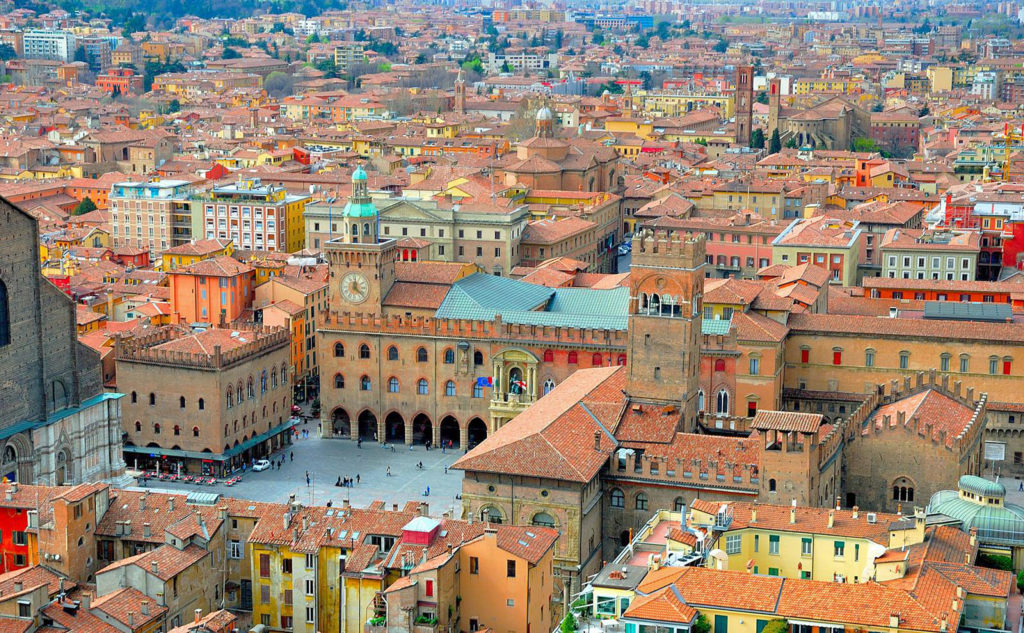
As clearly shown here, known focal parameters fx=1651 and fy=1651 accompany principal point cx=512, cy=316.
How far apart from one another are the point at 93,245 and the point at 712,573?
83574mm

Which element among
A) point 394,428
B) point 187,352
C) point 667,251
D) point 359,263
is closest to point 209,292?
point 359,263

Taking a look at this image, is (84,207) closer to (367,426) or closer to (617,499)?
(367,426)

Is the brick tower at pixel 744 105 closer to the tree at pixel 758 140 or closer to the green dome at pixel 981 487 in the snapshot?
the tree at pixel 758 140

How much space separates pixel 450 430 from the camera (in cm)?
8269

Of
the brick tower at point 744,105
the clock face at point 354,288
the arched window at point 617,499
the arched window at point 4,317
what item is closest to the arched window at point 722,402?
the arched window at point 617,499

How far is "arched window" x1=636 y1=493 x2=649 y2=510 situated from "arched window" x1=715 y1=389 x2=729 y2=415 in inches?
629

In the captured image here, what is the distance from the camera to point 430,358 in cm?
8156

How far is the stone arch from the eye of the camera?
82.0 meters

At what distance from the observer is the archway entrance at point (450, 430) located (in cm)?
8201

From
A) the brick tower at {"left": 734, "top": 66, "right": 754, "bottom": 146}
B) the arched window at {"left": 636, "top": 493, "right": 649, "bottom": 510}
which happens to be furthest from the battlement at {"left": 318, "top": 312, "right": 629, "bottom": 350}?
the brick tower at {"left": 734, "top": 66, "right": 754, "bottom": 146}

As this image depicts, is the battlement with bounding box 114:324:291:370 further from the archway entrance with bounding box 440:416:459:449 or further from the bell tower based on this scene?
the bell tower

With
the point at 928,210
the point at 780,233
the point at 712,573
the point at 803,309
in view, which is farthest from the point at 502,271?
the point at 712,573

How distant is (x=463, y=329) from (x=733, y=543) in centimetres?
2973

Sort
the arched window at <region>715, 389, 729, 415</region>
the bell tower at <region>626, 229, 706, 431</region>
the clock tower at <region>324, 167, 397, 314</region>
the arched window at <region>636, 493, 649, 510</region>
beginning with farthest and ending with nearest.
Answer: the clock tower at <region>324, 167, 397, 314</region> → the arched window at <region>715, 389, 729, 415</region> → the bell tower at <region>626, 229, 706, 431</region> → the arched window at <region>636, 493, 649, 510</region>
